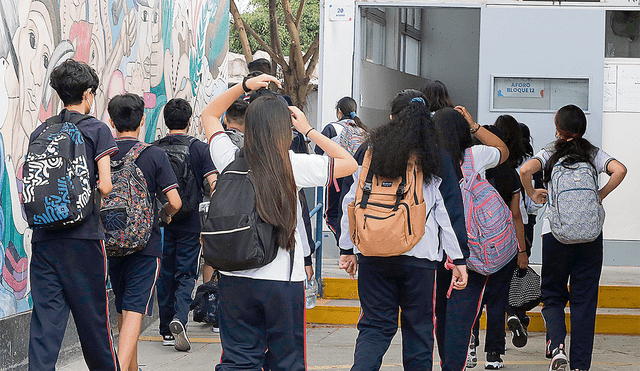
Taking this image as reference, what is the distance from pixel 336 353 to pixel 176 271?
1444mm

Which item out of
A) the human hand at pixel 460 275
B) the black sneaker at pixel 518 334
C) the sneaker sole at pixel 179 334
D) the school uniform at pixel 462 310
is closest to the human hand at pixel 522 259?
the black sneaker at pixel 518 334

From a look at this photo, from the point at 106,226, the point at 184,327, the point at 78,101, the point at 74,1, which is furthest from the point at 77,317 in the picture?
the point at 74,1

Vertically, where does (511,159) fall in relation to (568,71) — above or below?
below

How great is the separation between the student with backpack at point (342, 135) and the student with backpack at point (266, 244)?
342cm

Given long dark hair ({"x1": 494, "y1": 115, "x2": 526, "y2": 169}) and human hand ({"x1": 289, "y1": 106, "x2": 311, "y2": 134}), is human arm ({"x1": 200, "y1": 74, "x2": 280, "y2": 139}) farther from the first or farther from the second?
long dark hair ({"x1": 494, "y1": 115, "x2": 526, "y2": 169})

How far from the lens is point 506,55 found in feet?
28.1

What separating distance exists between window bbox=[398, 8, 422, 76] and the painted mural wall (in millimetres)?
3894

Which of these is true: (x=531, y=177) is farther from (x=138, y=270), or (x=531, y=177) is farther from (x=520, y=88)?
(x=520, y=88)

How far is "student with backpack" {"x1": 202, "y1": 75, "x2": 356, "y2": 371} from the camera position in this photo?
3287 mm

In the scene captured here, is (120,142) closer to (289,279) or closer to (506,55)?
(289,279)

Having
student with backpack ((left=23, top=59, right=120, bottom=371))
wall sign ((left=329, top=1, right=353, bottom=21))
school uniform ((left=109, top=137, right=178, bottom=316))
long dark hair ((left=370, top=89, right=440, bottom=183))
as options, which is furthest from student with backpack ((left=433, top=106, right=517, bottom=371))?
wall sign ((left=329, top=1, right=353, bottom=21))

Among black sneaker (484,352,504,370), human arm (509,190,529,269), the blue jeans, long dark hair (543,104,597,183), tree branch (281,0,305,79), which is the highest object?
tree branch (281,0,305,79)

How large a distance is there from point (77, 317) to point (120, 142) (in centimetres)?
137

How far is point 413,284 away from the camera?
12.9 ft
